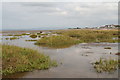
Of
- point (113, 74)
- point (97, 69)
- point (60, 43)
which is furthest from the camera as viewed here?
point (60, 43)

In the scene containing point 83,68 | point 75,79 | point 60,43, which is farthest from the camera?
point 60,43

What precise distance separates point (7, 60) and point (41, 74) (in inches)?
123

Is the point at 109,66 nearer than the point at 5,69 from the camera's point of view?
No

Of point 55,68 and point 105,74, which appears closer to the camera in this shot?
point 105,74

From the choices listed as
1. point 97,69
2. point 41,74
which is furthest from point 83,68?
point 41,74

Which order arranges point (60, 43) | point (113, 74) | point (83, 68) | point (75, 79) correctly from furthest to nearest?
point (60, 43) < point (83, 68) < point (113, 74) < point (75, 79)

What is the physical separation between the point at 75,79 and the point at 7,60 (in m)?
5.73

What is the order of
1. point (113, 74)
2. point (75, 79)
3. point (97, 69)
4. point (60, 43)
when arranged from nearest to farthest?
point (75, 79), point (113, 74), point (97, 69), point (60, 43)

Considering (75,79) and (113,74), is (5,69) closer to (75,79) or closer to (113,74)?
(75,79)

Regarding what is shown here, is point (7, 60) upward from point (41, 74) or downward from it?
upward

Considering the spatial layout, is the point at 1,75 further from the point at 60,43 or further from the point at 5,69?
the point at 60,43

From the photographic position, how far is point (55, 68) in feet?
42.6

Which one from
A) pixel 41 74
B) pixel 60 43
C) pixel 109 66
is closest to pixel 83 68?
pixel 109 66

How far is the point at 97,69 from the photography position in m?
12.2
